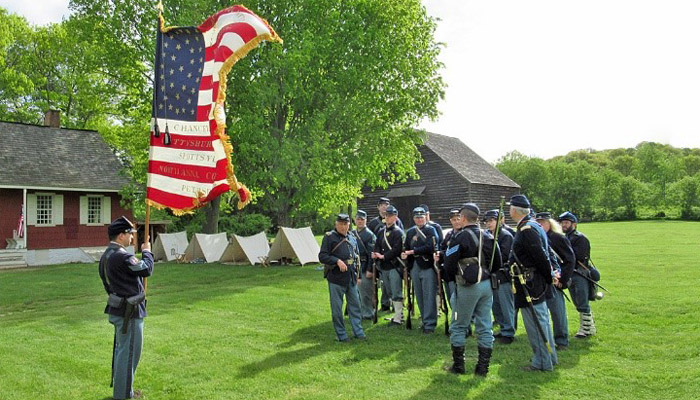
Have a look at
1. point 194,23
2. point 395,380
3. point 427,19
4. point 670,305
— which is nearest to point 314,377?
point 395,380

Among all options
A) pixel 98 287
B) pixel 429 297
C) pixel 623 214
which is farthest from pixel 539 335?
pixel 623 214

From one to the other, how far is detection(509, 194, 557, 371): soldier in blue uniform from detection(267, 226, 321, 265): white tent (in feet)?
46.5

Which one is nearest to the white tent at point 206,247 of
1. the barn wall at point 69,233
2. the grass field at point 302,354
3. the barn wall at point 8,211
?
the barn wall at point 69,233

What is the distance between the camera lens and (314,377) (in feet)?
22.7

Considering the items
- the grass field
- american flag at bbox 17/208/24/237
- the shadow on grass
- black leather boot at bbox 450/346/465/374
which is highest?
american flag at bbox 17/208/24/237

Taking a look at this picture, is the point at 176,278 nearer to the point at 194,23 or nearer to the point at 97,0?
the point at 194,23

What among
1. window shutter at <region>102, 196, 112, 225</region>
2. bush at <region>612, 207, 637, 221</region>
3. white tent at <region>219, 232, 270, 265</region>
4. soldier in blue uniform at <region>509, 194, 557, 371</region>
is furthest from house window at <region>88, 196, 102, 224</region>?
bush at <region>612, 207, 637, 221</region>

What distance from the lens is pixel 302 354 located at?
8055mm

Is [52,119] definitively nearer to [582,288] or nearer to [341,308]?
[341,308]

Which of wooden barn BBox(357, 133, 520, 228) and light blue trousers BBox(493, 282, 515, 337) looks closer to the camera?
light blue trousers BBox(493, 282, 515, 337)

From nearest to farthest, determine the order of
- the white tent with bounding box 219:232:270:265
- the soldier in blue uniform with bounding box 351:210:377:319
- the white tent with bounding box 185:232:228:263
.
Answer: the soldier in blue uniform with bounding box 351:210:377:319, the white tent with bounding box 219:232:270:265, the white tent with bounding box 185:232:228:263

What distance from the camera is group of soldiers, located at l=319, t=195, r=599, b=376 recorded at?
6.98 meters

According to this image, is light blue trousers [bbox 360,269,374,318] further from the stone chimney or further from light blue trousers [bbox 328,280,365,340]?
the stone chimney

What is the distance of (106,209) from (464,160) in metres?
26.4
